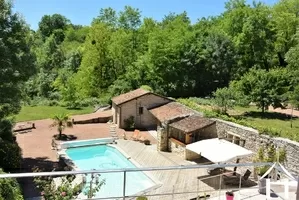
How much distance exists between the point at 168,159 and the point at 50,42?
47.2 meters

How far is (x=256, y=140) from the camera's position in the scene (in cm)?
2153

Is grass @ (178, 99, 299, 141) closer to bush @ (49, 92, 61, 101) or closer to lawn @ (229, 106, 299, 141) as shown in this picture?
lawn @ (229, 106, 299, 141)

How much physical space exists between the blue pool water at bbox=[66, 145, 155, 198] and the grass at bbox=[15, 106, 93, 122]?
1041 centimetres

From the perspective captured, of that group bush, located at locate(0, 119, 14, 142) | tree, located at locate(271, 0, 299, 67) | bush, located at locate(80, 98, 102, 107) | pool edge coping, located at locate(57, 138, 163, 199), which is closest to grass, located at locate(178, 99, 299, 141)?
pool edge coping, located at locate(57, 138, 163, 199)

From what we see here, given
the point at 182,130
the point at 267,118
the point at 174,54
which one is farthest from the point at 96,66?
the point at 182,130

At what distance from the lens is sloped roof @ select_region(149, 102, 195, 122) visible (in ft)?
93.4

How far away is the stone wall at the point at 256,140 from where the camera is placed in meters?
19.0

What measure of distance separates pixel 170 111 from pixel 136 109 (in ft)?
13.7

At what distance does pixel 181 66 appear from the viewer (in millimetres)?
43844

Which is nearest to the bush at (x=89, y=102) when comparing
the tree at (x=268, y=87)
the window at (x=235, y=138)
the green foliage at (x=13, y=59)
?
the tree at (x=268, y=87)

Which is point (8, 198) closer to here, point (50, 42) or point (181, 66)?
point (181, 66)

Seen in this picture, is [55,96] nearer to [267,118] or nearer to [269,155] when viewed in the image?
[267,118]

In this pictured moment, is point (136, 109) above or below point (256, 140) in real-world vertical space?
above

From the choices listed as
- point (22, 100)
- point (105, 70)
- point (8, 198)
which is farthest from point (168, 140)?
point (105, 70)
